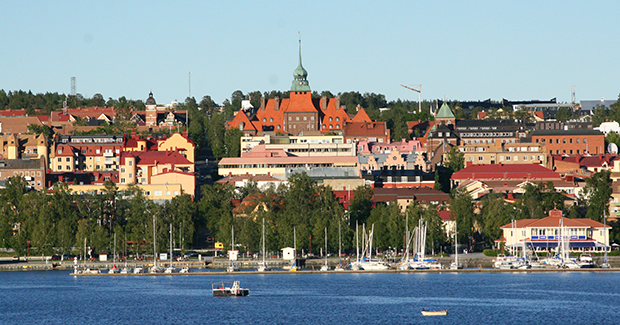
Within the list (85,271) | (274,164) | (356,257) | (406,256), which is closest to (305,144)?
(274,164)

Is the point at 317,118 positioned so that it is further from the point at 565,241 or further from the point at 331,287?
the point at 331,287

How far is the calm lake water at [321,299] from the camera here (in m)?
72.1

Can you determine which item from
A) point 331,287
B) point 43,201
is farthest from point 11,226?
point 331,287

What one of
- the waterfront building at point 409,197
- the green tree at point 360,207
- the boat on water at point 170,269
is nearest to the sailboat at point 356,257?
the green tree at point 360,207

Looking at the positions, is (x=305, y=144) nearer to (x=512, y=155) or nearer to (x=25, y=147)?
(x=512, y=155)

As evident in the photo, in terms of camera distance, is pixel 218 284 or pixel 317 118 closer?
pixel 218 284

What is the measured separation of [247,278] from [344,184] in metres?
40.0

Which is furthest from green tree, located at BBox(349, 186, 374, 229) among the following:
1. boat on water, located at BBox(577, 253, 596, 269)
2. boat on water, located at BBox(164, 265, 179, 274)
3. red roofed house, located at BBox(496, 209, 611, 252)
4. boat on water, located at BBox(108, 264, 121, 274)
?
boat on water, located at BBox(108, 264, 121, 274)

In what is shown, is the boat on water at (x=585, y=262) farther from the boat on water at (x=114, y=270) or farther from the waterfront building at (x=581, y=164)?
the waterfront building at (x=581, y=164)

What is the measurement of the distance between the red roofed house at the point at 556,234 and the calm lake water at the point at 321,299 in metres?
7.12

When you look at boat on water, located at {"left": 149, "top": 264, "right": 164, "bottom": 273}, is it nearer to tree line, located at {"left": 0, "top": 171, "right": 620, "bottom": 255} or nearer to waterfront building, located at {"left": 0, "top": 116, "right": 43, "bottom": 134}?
tree line, located at {"left": 0, "top": 171, "right": 620, "bottom": 255}

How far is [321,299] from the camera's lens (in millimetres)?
81188

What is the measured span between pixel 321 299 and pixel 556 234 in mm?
32473

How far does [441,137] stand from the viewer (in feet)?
553
